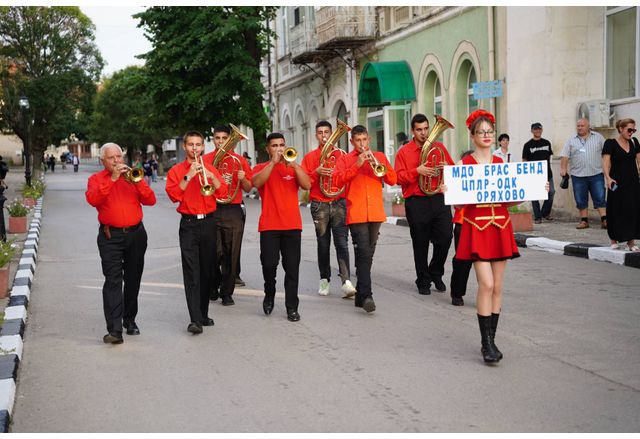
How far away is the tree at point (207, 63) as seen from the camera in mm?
31219

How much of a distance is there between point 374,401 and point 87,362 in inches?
104

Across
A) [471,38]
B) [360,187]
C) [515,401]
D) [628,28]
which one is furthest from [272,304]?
[471,38]

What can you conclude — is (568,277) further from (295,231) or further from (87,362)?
(87,362)

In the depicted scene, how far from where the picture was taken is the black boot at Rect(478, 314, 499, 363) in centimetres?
667

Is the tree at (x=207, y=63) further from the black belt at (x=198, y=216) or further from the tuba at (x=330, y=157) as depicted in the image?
the black belt at (x=198, y=216)

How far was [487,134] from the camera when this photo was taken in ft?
22.9

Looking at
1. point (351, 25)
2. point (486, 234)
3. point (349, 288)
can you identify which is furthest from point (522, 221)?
point (351, 25)

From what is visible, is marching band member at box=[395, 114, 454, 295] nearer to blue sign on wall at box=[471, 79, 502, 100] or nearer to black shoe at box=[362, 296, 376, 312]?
black shoe at box=[362, 296, 376, 312]

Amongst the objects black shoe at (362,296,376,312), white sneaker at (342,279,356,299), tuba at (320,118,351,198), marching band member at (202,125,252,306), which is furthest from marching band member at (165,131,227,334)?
white sneaker at (342,279,356,299)

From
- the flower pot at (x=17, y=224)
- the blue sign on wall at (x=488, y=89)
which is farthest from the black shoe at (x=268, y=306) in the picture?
the flower pot at (x=17, y=224)

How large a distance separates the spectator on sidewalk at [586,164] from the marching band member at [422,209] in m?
6.06

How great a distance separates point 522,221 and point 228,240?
25.0ft

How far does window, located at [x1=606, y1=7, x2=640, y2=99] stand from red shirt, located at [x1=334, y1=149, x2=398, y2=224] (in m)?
9.64

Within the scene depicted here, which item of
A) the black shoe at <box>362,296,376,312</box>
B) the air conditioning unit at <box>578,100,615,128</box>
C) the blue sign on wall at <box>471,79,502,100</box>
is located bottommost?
the black shoe at <box>362,296,376,312</box>
